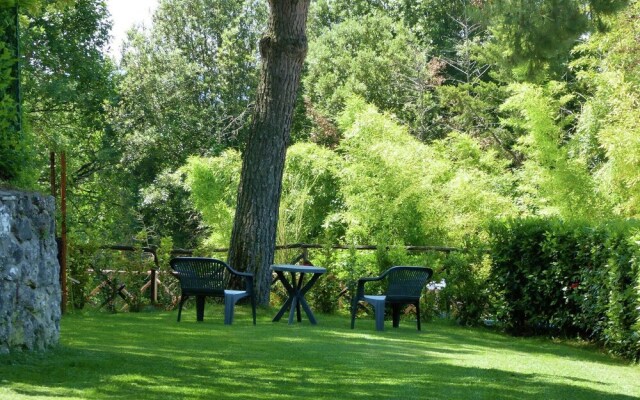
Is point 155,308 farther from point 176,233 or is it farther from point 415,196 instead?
point 176,233

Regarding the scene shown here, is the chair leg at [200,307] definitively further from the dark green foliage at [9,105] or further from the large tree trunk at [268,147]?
the dark green foliage at [9,105]

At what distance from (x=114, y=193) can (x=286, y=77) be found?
544 inches

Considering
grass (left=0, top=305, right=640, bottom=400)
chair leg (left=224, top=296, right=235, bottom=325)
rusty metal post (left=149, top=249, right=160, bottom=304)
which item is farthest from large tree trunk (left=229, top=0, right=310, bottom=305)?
grass (left=0, top=305, right=640, bottom=400)

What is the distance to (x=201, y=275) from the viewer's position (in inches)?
405

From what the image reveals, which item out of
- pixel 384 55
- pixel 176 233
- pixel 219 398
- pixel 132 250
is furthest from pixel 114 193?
pixel 219 398

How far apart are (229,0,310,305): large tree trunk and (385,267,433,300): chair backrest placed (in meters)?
2.01

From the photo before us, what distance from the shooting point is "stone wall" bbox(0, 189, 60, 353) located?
6273 mm

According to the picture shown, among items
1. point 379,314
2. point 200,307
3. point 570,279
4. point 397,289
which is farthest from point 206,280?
point 570,279

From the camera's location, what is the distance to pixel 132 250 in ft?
40.4

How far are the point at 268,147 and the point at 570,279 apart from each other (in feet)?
13.1

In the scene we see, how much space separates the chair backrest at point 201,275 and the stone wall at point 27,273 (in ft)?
10.3

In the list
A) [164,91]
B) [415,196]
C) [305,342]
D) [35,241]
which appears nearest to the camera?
[35,241]

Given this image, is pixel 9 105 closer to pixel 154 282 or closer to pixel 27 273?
pixel 27 273

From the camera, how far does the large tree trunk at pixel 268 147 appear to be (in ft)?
38.8
